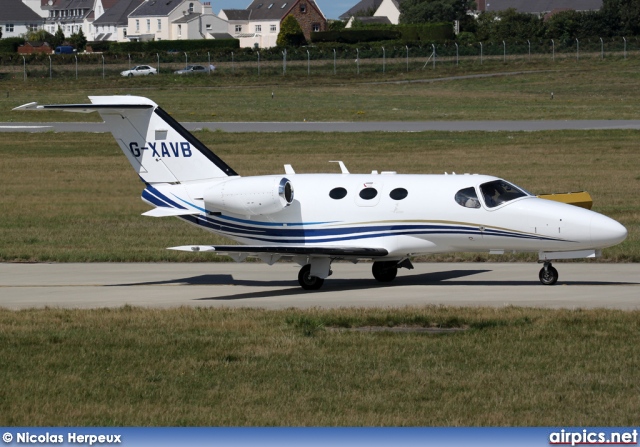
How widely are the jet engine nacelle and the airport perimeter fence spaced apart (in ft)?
271

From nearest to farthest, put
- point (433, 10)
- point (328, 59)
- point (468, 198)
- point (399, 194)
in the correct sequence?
point (468, 198) → point (399, 194) → point (328, 59) → point (433, 10)

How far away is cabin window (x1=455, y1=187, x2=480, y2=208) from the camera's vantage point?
22.1 metres

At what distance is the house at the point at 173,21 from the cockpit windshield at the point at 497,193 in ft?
531

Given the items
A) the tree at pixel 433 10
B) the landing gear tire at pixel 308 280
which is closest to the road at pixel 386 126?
the landing gear tire at pixel 308 280

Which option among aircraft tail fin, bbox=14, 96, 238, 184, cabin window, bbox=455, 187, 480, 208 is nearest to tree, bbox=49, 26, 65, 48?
aircraft tail fin, bbox=14, 96, 238, 184

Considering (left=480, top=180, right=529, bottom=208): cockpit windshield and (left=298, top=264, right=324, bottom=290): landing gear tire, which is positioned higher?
(left=480, top=180, right=529, bottom=208): cockpit windshield

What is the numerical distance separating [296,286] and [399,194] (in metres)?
3.11

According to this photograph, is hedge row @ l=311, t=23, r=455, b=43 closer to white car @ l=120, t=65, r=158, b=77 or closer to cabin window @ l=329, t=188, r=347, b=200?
white car @ l=120, t=65, r=158, b=77

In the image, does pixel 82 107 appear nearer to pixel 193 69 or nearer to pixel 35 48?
pixel 193 69

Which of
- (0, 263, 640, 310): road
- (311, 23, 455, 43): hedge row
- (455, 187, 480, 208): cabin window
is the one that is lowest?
(0, 263, 640, 310): road

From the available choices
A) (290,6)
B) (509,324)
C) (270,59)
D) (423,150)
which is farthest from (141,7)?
(509,324)

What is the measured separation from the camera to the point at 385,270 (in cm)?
2364

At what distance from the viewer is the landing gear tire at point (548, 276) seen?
880 inches

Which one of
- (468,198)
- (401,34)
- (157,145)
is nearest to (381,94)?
(401,34)
